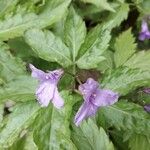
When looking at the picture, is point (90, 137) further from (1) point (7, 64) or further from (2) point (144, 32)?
(2) point (144, 32)

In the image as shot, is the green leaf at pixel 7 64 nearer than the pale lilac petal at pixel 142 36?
Yes

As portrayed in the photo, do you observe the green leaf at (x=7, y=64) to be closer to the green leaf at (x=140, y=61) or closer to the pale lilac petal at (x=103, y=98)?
the pale lilac petal at (x=103, y=98)

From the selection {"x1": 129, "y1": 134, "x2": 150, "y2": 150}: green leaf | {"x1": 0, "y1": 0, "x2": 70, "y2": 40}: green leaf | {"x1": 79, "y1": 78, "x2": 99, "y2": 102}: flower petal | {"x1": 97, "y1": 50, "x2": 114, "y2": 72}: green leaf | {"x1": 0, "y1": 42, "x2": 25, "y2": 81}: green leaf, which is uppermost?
{"x1": 0, "y1": 0, "x2": 70, "y2": 40}: green leaf

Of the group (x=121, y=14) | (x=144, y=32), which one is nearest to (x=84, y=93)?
(x=121, y=14)

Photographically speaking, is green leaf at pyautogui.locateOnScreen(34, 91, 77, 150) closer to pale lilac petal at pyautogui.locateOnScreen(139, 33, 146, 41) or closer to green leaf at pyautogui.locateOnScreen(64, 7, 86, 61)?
green leaf at pyautogui.locateOnScreen(64, 7, 86, 61)

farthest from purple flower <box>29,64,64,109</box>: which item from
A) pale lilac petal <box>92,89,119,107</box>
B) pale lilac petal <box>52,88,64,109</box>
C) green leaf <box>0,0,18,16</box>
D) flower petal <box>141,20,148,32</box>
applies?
flower petal <box>141,20,148,32</box>

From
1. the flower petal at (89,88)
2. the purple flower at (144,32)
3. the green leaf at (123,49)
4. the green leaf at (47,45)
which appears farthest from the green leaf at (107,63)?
the flower petal at (89,88)

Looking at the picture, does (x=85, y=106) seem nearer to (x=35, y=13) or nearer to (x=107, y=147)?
(x=107, y=147)

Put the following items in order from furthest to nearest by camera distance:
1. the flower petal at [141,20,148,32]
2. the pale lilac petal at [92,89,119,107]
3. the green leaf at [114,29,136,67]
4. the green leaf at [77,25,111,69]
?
the flower petal at [141,20,148,32] < the green leaf at [114,29,136,67] < the green leaf at [77,25,111,69] < the pale lilac petal at [92,89,119,107]
